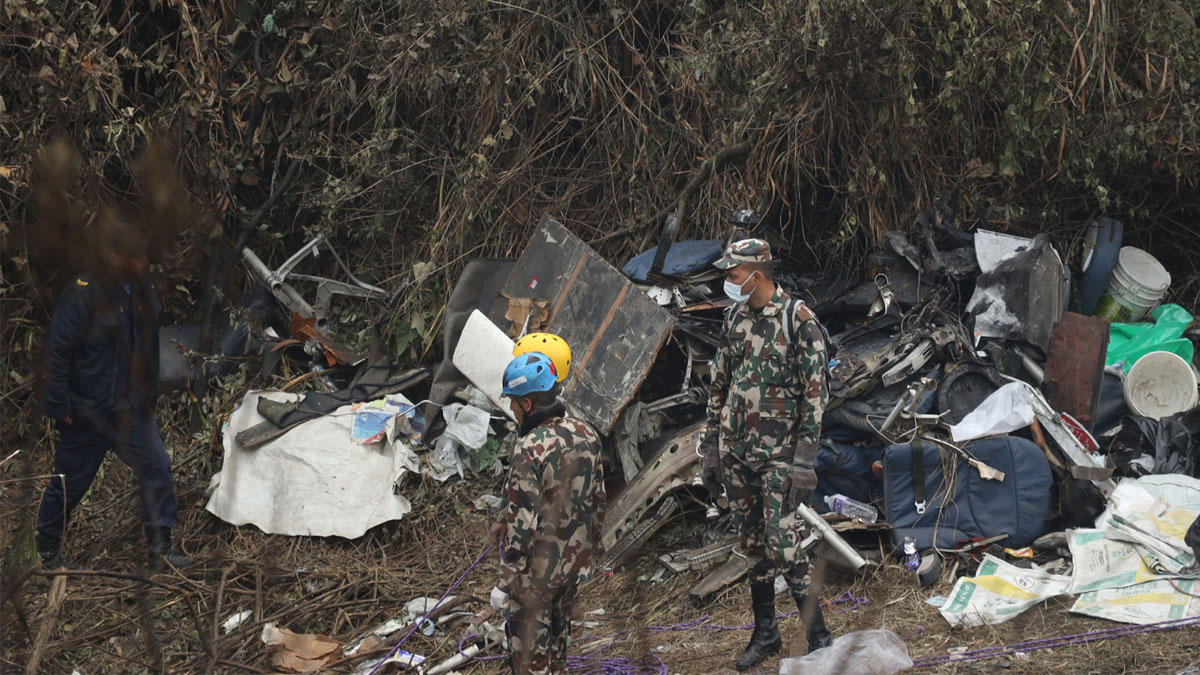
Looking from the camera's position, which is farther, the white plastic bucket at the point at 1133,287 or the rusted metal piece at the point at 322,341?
the rusted metal piece at the point at 322,341

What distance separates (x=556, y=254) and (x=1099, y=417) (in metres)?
3.60

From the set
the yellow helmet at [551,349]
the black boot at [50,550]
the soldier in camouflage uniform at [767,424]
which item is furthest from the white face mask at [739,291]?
the black boot at [50,550]

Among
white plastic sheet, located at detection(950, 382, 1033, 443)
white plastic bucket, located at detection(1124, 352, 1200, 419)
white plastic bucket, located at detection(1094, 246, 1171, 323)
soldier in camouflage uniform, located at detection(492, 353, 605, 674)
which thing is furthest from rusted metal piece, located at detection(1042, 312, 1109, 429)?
soldier in camouflage uniform, located at detection(492, 353, 605, 674)

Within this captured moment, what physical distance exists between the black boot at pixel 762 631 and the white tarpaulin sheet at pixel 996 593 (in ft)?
3.26

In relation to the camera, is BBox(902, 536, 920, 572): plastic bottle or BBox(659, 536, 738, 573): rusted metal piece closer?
BBox(902, 536, 920, 572): plastic bottle

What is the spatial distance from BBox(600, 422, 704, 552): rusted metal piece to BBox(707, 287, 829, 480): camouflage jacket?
1304 millimetres

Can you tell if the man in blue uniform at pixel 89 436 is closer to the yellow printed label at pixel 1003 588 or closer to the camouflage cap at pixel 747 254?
the camouflage cap at pixel 747 254

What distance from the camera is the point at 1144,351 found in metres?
6.65

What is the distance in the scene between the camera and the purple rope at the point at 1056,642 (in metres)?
4.71

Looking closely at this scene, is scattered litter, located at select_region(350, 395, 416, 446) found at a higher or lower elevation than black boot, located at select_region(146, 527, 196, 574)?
higher

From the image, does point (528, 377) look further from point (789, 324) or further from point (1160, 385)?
point (1160, 385)

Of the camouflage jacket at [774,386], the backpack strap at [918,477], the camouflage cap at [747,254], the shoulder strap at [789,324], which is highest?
the camouflage cap at [747,254]

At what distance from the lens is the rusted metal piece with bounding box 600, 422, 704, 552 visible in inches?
237

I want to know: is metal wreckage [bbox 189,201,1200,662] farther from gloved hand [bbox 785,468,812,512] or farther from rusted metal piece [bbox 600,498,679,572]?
gloved hand [bbox 785,468,812,512]
